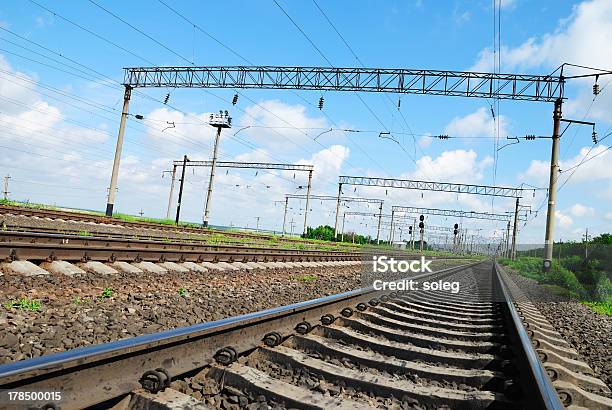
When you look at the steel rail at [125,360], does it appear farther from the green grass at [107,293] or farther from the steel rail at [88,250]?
the steel rail at [88,250]

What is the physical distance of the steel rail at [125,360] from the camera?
2.15 m

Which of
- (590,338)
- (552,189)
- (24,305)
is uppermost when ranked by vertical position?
(552,189)

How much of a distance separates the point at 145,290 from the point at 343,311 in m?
3.40

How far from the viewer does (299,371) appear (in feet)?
10.2

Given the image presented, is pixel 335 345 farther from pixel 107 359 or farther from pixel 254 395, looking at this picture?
pixel 107 359

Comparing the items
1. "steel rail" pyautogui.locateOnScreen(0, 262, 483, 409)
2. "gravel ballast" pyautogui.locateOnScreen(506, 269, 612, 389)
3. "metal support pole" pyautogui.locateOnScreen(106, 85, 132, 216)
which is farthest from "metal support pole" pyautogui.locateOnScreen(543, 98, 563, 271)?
"metal support pole" pyautogui.locateOnScreen(106, 85, 132, 216)

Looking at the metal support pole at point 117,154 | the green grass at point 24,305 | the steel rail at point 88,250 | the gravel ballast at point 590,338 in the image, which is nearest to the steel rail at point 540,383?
the gravel ballast at point 590,338

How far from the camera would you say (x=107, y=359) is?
2.41 m

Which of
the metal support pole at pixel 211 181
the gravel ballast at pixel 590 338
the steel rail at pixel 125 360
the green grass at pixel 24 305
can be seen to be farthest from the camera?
the metal support pole at pixel 211 181

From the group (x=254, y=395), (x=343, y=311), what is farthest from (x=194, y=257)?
(x=254, y=395)

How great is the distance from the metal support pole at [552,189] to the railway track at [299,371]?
17514mm

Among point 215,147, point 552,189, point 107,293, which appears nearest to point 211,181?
point 215,147

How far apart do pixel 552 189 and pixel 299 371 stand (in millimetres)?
21693

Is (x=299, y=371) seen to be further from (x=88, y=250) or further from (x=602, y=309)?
(x=602, y=309)
